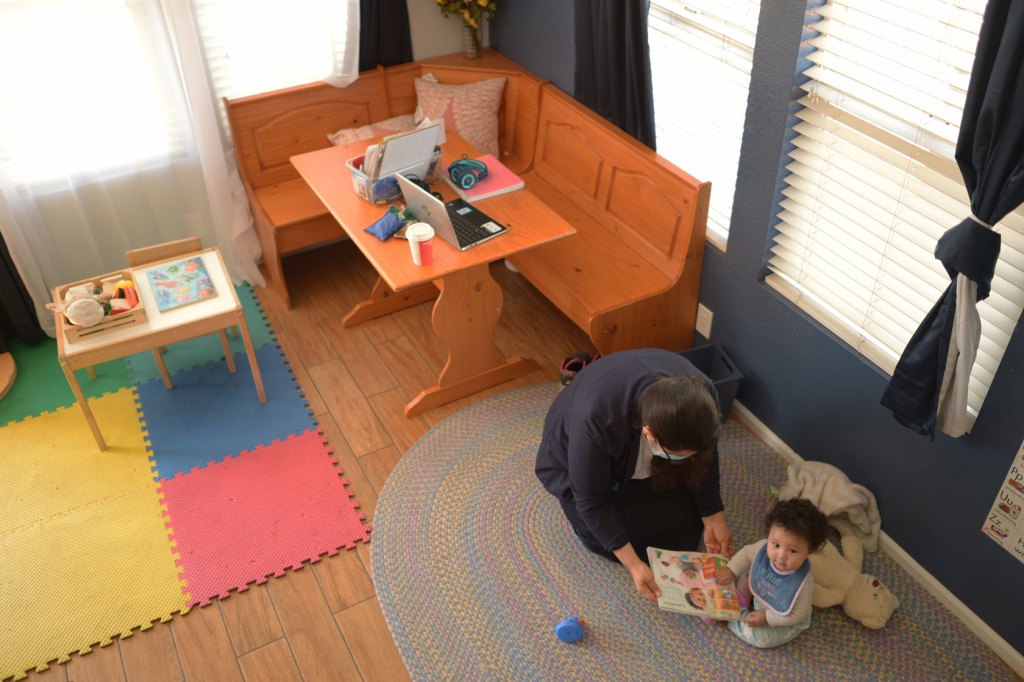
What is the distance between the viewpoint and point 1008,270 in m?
2.32

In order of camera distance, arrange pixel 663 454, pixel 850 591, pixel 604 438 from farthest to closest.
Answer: pixel 850 591 < pixel 604 438 < pixel 663 454

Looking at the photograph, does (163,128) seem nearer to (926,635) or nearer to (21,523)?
(21,523)

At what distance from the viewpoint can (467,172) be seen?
351cm

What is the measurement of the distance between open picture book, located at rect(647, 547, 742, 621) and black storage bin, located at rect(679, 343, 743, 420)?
759mm

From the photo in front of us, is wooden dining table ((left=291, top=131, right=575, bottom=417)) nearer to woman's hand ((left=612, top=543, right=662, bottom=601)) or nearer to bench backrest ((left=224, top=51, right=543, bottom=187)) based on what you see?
bench backrest ((left=224, top=51, right=543, bottom=187))

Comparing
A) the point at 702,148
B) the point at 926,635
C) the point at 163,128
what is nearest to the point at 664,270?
the point at 702,148

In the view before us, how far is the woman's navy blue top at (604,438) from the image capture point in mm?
2406

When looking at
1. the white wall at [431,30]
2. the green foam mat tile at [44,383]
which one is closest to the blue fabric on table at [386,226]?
the green foam mat tile at [44,383]

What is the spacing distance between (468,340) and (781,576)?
1545 millimetres

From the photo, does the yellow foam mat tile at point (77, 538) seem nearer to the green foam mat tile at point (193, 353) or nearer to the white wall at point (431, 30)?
the green foam mat tile at point (193, 353)

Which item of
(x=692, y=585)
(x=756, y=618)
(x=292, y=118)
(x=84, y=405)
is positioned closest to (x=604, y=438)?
(x=692, y=585)

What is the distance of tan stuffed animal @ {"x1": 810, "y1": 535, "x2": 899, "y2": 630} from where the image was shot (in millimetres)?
2725

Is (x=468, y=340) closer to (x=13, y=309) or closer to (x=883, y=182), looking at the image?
(x=883, y=182)

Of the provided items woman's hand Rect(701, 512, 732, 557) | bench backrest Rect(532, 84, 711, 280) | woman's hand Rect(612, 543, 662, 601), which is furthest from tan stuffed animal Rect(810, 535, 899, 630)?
bench backrest Rect(532, 84, 711, 280)
